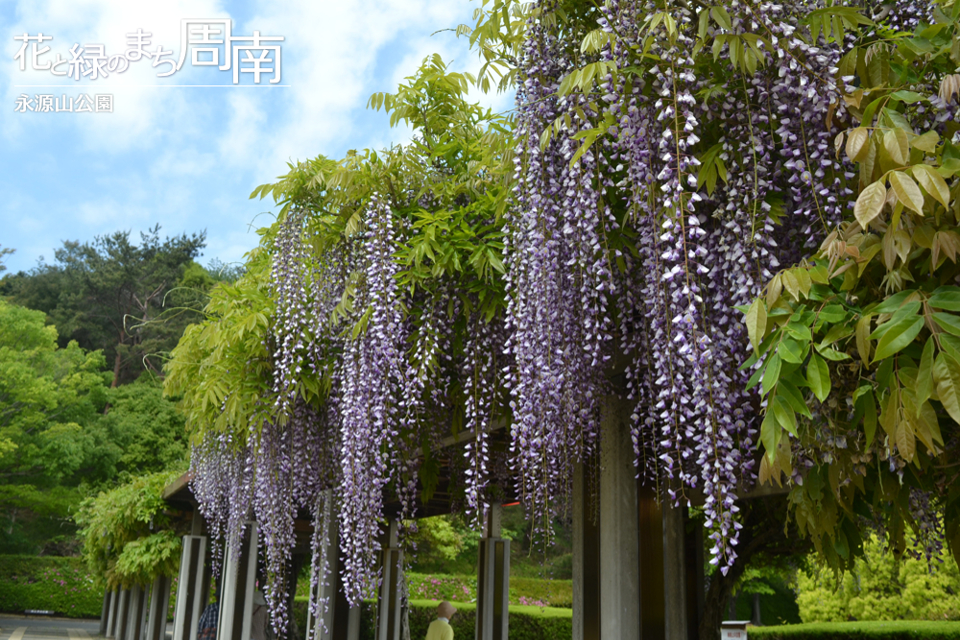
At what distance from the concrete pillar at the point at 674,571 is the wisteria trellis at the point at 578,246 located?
20.4 inches

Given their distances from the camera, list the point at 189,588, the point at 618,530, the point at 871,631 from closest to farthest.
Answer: the point at 618,530
the point at 189,588
the point at 871,631

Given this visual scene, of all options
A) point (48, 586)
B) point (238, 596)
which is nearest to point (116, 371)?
point (48, 586)

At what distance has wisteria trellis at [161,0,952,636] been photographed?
2055 millimetres

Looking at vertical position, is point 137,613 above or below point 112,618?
above

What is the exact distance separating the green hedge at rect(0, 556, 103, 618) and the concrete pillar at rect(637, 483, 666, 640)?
23.0 meters

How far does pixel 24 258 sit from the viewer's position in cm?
3309

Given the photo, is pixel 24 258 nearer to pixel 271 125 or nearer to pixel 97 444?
pixel 97 444

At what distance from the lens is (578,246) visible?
2.55 m

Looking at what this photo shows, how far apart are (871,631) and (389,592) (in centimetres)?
642

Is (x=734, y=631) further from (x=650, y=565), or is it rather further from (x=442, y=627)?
(x=442, y=627)

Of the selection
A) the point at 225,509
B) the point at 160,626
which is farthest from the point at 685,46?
the point at 160,626

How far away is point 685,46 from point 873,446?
120 cm

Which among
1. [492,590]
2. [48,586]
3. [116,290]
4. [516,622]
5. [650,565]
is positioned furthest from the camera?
[116,290]

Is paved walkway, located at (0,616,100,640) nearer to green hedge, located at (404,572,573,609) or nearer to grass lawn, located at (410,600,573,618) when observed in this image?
grass lawn, located at (410,600,573,618)
